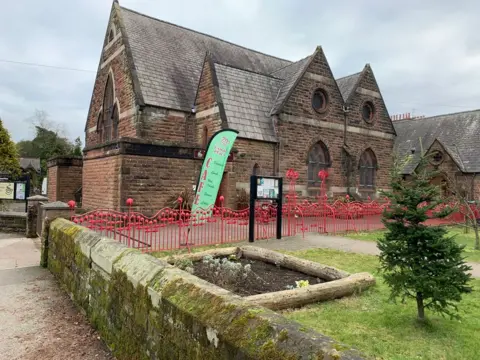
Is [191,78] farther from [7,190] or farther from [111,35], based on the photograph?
[7,190]

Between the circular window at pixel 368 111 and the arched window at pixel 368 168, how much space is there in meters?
2.07

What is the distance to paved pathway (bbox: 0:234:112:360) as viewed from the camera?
3.91m

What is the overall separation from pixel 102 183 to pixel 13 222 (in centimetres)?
335

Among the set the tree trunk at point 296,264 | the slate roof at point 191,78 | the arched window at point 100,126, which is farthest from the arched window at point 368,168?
the tree trunk at point 296,264

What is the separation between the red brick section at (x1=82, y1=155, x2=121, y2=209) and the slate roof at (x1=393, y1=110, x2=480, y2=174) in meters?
18.0

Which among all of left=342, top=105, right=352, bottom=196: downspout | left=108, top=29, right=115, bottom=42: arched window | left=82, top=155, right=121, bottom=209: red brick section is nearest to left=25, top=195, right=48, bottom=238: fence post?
left=82, top=155, right=121, bottom=209: red brick section

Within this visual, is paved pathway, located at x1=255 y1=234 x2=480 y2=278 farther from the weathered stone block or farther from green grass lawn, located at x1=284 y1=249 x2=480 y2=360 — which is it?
the weathered stone block

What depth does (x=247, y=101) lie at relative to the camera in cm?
1855

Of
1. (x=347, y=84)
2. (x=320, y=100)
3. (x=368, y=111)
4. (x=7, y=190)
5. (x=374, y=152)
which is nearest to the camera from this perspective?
(x=7, y=190)

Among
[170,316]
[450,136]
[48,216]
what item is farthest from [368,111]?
[170,316]

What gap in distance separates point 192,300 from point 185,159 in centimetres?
1232

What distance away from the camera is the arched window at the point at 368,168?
22984 millimetres

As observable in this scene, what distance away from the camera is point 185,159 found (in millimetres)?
14719

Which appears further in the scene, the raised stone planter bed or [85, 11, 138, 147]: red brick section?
[85, 11, 138, 147]: red brick section
